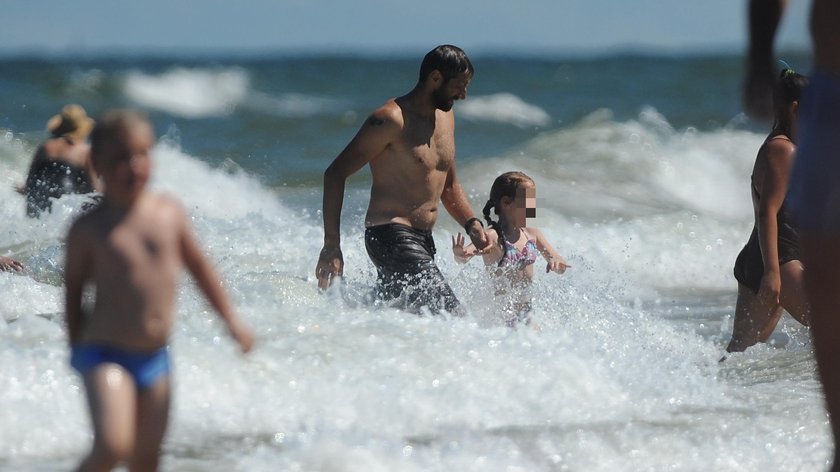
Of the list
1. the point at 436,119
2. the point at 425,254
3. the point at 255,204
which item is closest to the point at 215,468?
the point at 425,254

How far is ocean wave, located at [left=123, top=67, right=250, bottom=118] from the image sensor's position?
93.1ft

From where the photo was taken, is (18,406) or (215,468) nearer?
(215,468)

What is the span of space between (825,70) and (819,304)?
0.55 metres

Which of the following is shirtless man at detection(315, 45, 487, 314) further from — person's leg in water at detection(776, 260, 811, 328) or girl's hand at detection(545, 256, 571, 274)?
person's leg in water at detection(776, 260, 811, 328)

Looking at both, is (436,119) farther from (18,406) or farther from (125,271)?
(125,271)

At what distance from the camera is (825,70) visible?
9.77 ft

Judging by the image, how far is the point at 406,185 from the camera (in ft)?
20.0

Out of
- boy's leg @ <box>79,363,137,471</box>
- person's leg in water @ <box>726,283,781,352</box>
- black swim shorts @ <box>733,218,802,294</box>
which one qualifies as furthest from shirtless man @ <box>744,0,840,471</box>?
person's leg in water @ <box>726,283,781,352</box>

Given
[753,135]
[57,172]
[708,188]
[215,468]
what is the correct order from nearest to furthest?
1. [215,468]
2. [57,172]
3. [708,188]
4. [753,135]

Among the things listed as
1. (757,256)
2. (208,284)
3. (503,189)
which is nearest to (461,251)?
(503,189)

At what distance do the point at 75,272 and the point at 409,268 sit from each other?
2883 millimetres

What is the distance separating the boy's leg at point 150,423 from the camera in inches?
128

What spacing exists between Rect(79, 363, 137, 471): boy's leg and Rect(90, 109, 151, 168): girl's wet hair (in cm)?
54

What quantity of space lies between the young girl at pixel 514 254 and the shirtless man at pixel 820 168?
3.28 m
